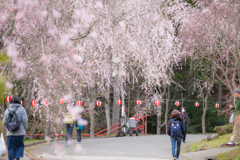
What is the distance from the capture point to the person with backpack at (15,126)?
738 centimetres

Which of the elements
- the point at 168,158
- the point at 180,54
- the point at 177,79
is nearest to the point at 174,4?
the point at 180,54

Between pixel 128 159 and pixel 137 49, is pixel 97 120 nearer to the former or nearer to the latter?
pixel 137 49

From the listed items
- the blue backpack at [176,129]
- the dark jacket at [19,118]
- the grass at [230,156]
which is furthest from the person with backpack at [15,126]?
the grass at [230,156]

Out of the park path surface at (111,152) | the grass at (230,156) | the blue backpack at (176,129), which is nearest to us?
the grass at (230,156)

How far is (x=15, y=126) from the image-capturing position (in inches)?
289

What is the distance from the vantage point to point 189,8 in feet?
76.9

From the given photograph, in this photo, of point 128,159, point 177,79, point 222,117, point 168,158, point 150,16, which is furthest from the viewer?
point 222,117

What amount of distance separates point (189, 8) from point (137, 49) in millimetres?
10217

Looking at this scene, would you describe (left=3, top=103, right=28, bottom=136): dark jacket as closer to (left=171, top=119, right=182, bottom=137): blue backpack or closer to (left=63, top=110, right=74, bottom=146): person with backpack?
(left=171, top=119, right=182, bottom=137): blue backpack

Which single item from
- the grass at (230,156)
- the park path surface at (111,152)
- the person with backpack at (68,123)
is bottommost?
the park path surface at (111,152)

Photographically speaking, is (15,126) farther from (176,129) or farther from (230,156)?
(230,156)

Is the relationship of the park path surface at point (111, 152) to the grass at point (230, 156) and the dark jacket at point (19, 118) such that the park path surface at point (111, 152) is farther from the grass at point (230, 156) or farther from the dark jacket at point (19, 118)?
the dark jacket at point (19, 118)

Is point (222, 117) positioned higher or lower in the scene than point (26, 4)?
lower

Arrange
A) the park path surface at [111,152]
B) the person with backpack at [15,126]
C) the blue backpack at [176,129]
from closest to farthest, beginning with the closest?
1. the person with backpack at [15,126]
2. the blue backpack at [176,129]
3. the park path surface at [111,152]
